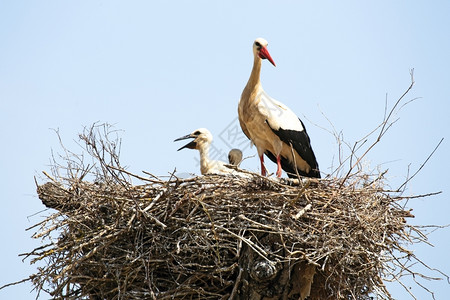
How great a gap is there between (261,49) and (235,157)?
3.71 feet

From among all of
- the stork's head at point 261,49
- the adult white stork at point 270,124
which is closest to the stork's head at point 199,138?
the adult white stork at point 270,124

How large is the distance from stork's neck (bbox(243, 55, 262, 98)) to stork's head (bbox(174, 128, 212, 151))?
67 cm

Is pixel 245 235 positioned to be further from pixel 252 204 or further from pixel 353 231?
pixel 353 231

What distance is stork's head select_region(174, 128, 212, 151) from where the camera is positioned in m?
7.64

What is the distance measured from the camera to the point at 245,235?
5070mm

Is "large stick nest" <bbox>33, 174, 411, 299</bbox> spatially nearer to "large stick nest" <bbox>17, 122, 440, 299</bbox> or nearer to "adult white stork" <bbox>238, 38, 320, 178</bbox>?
"large stick nest" <bbox>17, 122, 440, 299</bbox>

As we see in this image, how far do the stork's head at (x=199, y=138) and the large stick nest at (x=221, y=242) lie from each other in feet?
7.40

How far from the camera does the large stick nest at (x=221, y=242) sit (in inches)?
191

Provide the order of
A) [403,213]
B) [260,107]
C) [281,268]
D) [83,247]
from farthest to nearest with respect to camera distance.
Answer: [260,107]
[403,213]
[83,247]
[281,268]

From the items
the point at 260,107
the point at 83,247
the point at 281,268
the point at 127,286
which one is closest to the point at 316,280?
the point at 281,268

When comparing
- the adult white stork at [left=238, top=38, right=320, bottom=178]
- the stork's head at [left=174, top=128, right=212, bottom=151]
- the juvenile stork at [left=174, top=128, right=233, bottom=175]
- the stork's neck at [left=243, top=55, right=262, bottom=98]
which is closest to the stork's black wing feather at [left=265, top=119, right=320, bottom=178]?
the adult white stork at [left=238, top=38, right=320, bottom=178]

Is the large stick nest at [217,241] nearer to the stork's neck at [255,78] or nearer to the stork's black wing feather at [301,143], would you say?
the stork's black wing feather at [301,143]

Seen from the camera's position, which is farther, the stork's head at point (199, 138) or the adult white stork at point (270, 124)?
the stork's head at point (199, 138)

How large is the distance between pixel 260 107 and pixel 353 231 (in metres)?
2.45
